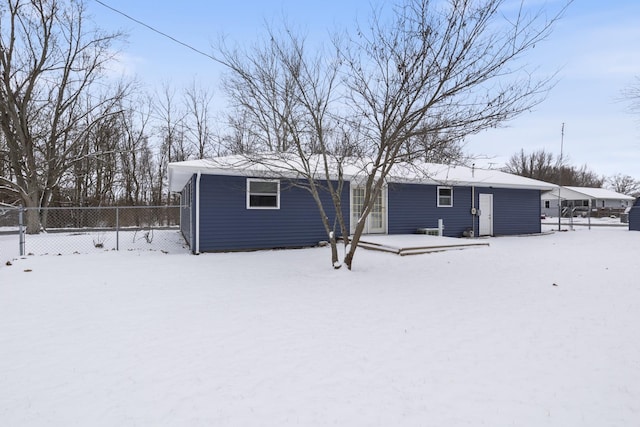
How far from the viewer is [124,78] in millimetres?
21234

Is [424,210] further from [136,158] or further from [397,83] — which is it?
[136,158]

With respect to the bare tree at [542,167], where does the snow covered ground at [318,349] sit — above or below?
below

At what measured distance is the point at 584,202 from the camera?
44.0 metres

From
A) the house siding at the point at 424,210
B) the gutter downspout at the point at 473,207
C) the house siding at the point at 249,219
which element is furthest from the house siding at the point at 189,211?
the gutter downspout at the point at 473,207

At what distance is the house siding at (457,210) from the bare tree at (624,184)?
56047 mm

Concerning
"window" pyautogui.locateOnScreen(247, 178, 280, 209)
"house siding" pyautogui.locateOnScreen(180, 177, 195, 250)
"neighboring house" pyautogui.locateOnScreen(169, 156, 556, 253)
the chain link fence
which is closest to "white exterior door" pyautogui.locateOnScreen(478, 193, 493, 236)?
"neighboring house" pyautogui.locateOnScreen(169, 156, 556, 253)

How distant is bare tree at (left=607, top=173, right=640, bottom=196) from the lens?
57963mm

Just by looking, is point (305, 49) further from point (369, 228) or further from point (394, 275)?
point (369, 228)

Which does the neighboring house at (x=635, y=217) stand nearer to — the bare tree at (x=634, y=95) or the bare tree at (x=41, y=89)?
the bare tree at (x=634, y=95)

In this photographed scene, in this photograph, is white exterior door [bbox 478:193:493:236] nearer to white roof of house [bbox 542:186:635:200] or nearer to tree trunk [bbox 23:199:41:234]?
white roof of house [bbox 542:186:635:200]

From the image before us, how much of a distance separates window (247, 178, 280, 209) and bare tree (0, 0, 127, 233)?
1274cm

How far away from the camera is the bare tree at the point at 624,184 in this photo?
57963mm

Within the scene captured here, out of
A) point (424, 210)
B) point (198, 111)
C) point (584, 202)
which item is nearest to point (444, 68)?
point (424, 210)

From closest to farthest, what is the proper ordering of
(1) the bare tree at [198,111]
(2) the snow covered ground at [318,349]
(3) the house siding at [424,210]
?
(2) the snow covered ground at [318,349], (3) the house siding at [424,210], (1) the bare tree at [198,111]
